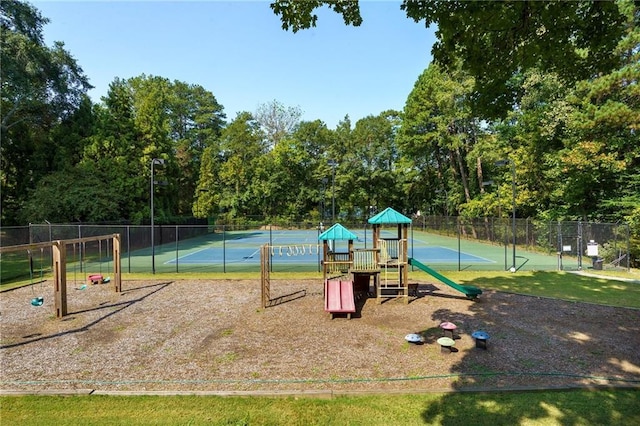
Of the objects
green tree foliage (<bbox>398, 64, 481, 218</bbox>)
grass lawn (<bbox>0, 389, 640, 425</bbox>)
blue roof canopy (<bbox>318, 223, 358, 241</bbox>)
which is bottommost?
grass lawn (<bbox>0, 389, 640, 425</bbox>)

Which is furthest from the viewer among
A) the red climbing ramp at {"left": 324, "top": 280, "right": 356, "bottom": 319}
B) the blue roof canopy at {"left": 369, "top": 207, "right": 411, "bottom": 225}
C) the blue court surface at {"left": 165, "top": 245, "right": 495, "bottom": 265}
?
the blue court surface at {"left": 165, "top": 245, "right": 495, "bottom": 265}

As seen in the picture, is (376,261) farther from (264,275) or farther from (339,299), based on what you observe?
(264,275)

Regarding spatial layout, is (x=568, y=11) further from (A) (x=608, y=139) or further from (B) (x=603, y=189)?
(B) (x=603, y=189)

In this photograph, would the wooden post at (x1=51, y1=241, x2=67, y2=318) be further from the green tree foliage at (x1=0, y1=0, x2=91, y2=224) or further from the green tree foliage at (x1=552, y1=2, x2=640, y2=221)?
the green tree foliage at (x1=552, y1=2, x2=640, y2=221)

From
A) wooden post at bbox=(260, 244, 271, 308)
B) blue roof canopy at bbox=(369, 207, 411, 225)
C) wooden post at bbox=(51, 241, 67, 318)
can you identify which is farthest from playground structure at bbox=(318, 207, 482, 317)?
wooden post at bbox=(51, 241, 67, 318)

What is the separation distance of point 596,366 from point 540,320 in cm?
292

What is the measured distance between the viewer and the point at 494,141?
32.7m

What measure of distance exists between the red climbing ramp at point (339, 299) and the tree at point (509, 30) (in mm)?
6244

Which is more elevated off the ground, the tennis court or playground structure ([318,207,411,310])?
playground structure ([318,207,411,310])

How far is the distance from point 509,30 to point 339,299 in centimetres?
734

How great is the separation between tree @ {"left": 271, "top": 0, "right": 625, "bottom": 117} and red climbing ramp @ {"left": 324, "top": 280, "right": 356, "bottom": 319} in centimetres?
624

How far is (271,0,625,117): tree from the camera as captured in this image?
231 inches

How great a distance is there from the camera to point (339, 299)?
9758 millimetres

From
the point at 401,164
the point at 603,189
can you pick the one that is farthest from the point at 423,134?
the point at 603,189
